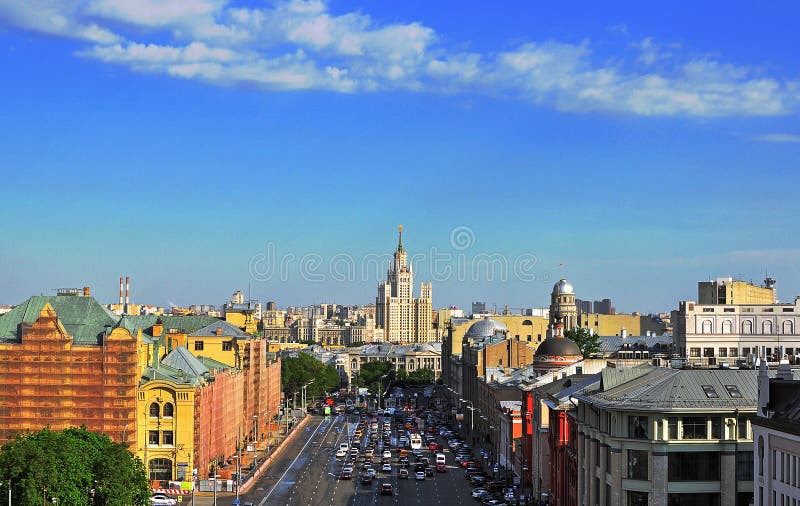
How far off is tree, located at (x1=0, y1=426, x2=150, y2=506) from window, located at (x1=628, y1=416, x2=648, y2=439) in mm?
43394

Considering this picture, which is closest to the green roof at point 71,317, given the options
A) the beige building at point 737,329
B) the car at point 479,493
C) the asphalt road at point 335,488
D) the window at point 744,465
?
the asphalt road at point 335,488

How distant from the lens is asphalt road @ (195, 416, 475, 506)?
12688 centimetres

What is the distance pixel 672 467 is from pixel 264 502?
5527 cm

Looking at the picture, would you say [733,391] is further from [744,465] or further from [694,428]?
[744,465]

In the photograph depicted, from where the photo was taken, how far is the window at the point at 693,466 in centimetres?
7988

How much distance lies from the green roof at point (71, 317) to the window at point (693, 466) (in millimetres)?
77090

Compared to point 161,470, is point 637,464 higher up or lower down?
higher up

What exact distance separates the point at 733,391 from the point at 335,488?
64.6m

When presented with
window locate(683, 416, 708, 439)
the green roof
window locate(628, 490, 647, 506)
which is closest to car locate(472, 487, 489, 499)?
the green roof

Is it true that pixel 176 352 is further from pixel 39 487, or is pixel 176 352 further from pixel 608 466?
pixel 608 466

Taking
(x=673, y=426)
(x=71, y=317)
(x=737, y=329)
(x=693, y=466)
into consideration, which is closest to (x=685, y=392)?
(x=673, y=426)

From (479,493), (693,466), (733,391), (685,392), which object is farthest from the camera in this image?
(479,493)

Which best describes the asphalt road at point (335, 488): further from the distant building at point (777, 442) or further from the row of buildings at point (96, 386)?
the distant building at point (777, 442)

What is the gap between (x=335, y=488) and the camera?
454 feet
